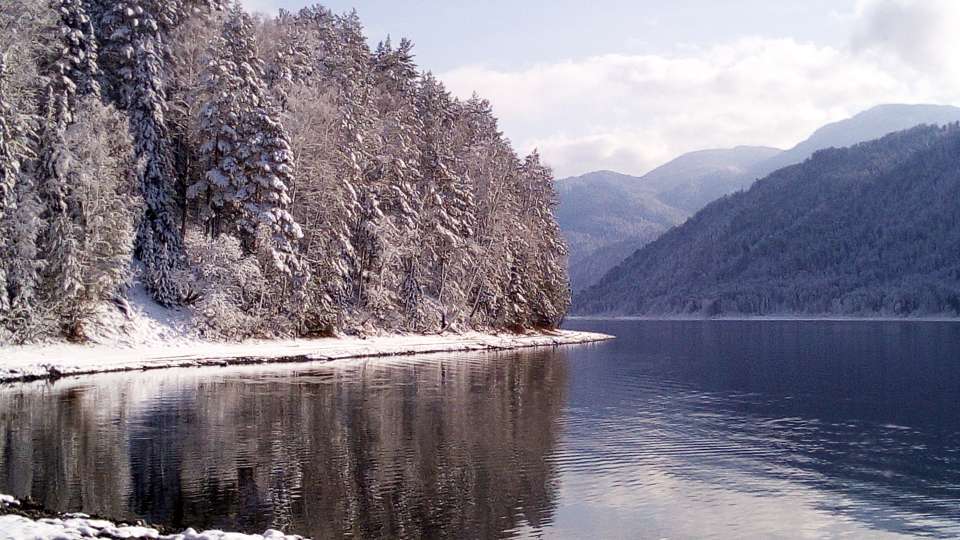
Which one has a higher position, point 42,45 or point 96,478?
point 42,45

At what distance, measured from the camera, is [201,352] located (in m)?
42.3

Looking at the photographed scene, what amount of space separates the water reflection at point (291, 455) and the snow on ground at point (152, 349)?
13.4ft

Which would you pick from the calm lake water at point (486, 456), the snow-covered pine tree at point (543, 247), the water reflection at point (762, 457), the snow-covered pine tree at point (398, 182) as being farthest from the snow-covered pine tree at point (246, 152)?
the snow-covered pine tree at point (543, 247)

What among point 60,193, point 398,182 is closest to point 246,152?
point 60,193

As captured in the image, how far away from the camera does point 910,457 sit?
63.3 ft

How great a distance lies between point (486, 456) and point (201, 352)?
28109 mm

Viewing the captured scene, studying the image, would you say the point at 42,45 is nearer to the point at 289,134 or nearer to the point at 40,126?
the point at 40,126

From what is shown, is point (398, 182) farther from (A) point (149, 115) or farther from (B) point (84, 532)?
(B) point (84, 532)

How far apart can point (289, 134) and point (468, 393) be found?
2677 centimetres

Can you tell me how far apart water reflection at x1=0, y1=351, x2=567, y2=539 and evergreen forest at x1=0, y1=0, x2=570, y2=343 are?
37.9 ft

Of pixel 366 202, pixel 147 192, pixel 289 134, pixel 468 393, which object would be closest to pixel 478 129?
pixel 366 202

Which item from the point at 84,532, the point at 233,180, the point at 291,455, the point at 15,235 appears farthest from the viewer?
the point at 233,180

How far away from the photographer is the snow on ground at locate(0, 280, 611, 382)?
34281 mm

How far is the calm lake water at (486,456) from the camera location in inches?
527
